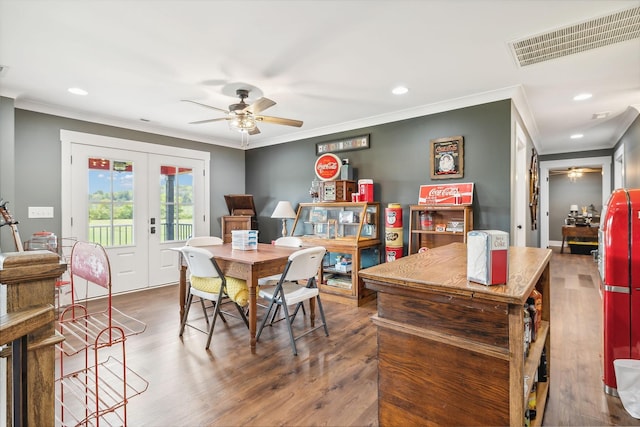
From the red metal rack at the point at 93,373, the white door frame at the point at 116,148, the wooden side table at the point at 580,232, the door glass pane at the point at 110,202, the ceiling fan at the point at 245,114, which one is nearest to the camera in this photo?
the red metal rack at the point at 93,373

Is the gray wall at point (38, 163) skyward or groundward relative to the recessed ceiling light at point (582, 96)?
groundward

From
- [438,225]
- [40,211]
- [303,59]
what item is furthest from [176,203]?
[438,225]

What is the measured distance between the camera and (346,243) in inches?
163

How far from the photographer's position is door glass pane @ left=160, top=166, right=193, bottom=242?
16.5ft

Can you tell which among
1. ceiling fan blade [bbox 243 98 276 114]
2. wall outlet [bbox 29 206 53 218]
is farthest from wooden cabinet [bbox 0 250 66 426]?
wall outlet [bbox 29 206 53 218]

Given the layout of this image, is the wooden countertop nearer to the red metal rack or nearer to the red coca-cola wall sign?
the red metal rack

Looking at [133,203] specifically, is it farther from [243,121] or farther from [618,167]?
[618,167]

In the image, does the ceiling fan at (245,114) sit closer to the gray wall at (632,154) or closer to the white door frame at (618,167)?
the gray wall at (632,154)

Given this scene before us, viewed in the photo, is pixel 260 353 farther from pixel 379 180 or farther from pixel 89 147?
pixel 89 147

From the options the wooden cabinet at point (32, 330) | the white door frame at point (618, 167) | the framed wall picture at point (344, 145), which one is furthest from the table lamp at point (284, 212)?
the white door frame at point (618, 167)

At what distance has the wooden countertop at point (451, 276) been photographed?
103cm

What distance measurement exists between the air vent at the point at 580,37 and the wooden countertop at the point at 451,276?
5.68 ft

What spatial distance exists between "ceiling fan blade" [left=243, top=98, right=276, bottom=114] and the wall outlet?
9.65ft

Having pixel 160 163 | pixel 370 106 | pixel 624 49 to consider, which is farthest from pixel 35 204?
pixel 624 49
